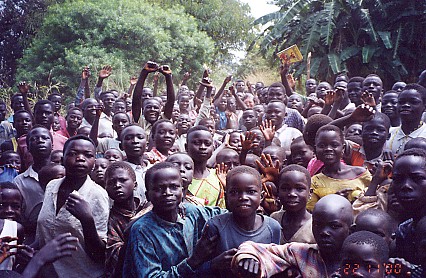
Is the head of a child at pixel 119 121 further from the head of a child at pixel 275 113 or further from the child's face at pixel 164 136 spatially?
the head of a child at pixel 275 113

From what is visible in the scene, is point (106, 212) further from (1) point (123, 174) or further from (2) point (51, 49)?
(2) point (51, 49)

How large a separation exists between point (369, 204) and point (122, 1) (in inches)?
522

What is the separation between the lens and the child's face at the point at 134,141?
13.0ft

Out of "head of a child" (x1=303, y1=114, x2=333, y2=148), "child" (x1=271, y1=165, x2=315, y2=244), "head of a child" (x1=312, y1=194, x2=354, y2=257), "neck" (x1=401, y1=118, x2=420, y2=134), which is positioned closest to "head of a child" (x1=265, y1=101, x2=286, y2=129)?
"head of a child" (x1=303, y1=114, x2=333, y2=148)

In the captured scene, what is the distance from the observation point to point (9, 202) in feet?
11.2

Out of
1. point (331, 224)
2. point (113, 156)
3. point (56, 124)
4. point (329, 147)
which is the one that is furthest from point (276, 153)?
point (56, 124)

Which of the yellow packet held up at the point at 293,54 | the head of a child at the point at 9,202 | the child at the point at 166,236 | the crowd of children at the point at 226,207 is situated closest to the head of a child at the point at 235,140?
the crowd of children at the point at 226,207

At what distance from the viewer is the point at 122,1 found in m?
14.6

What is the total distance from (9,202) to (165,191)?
1.52 metres

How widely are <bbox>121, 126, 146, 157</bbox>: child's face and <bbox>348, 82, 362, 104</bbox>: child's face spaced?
3275mm

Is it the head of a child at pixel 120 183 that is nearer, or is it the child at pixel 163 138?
the head of a child at pixel 120 183

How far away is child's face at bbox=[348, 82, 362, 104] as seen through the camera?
6.07 m

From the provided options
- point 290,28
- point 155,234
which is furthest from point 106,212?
point 290,28

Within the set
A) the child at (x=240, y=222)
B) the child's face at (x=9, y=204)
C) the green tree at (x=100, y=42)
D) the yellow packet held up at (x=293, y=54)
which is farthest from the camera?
the green tree at (x=100, y=42)
